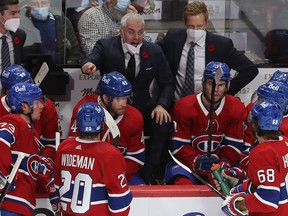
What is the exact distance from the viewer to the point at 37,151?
16.3 ft

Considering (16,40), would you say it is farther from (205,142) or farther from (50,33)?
(205,142)

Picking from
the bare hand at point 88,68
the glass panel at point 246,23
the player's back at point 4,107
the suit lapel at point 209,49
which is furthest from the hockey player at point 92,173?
the glass panel at point 246,23

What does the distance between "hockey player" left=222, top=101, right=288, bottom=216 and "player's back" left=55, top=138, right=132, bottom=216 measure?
0.66 meters

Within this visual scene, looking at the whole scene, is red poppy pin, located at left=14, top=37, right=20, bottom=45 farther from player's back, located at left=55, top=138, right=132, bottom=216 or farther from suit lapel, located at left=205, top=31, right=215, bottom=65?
player's back, located at left=55, top=138, right=132, bottom=216

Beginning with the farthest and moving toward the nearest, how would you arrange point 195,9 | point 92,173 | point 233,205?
point 195,9, point 233,205, point 92,173

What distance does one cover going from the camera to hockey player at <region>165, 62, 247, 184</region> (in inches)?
221

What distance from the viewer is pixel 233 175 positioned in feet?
17.1

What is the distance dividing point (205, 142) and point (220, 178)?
584 mm

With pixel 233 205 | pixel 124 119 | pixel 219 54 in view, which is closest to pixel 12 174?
pixel 124 119

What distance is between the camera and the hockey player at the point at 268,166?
4.39 metres

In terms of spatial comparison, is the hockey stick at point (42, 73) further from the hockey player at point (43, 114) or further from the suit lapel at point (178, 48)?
the suit lapel at point (178, 48)

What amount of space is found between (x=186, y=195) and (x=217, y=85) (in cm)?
81

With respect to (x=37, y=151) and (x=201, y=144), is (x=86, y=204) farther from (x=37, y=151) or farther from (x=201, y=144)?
(x=201, y=144)

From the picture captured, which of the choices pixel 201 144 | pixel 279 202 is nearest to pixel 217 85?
pixel 201 144
